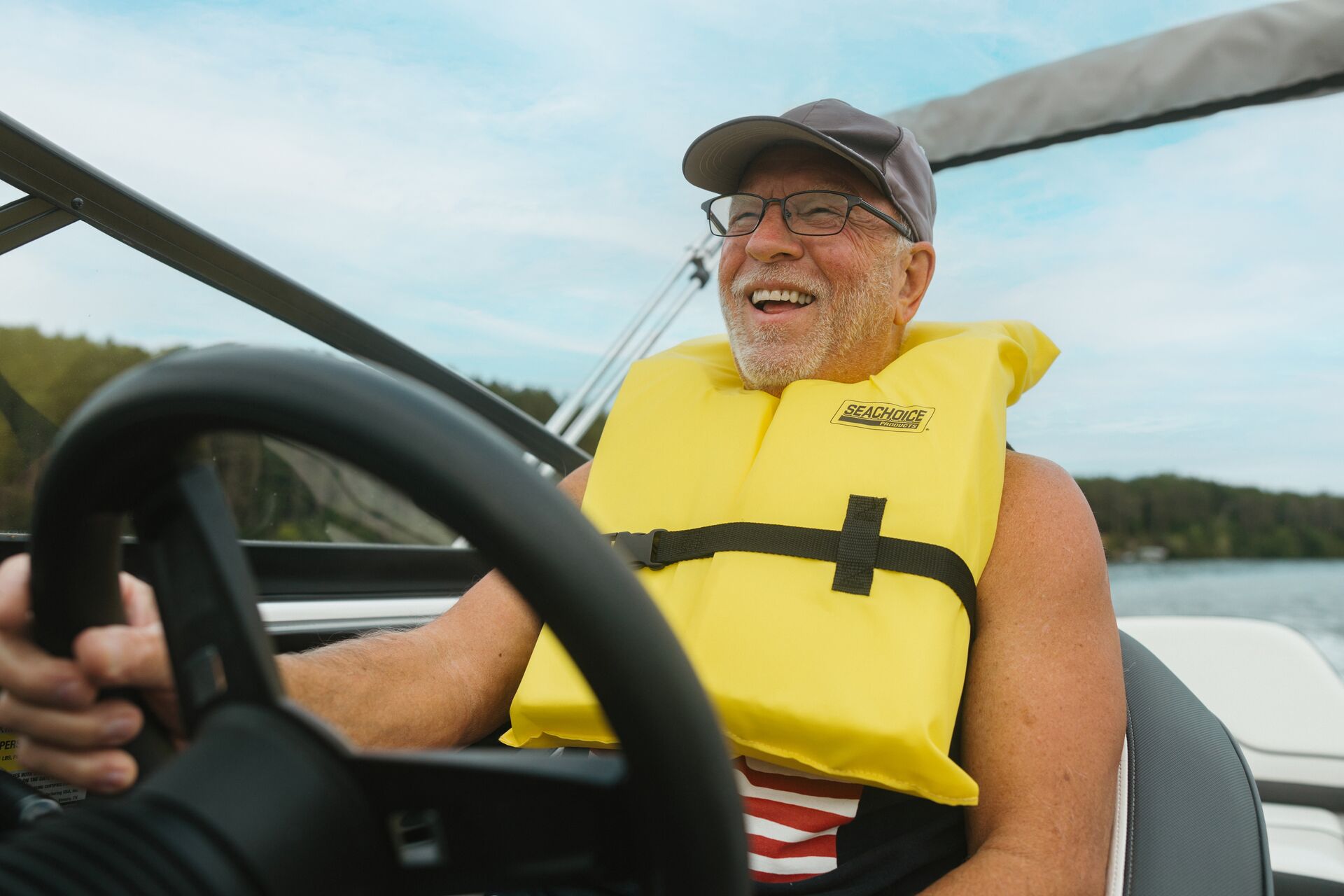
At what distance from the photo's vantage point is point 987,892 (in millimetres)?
1075

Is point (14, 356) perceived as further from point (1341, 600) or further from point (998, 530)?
point (1341, 600)

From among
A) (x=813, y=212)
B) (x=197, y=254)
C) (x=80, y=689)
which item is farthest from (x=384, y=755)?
(x=813, y=212)

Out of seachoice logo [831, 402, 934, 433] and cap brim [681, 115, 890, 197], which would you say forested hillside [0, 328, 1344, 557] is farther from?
cap brim [681, 115, 890, 197]

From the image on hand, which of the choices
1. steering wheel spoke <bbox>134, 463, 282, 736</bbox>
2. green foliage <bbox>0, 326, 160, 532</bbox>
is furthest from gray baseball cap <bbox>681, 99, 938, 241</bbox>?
steering wheel spoke <bbox>134, 463, 282, 736</bbox>

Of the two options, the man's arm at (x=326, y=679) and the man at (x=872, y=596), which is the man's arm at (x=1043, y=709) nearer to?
the man at (x=872, y=596)

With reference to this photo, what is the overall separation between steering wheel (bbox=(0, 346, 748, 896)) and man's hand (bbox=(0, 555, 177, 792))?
89 mm

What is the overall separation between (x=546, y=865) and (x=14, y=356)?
1.24 meters

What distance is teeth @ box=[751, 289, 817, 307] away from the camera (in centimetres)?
175

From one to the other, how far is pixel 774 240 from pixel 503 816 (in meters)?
1.41

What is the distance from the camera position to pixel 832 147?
5.48ft

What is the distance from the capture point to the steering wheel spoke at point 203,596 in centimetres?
54

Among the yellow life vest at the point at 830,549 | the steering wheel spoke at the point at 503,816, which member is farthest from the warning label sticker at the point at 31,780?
the steering wheel spoke at the point at 503,816

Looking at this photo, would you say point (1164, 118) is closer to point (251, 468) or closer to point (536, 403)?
point (536, 403)

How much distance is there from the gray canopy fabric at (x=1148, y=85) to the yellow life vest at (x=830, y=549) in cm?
97
